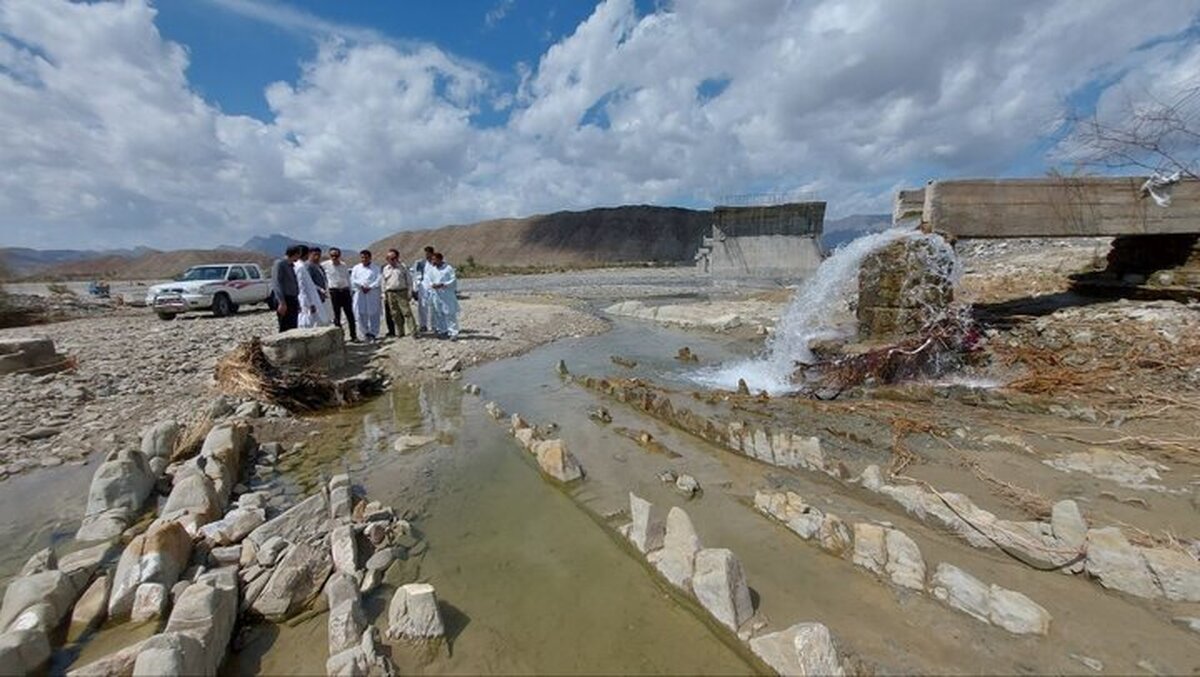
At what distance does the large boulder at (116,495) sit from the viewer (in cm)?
406

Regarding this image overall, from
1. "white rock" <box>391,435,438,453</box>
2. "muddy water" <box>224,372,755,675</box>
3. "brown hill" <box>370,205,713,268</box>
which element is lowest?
"muddy water" <box>224,372,755,675</box>

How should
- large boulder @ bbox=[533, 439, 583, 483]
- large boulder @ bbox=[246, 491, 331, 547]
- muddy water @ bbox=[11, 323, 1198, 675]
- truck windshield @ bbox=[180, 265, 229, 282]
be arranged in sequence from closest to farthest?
1. muddy water @ bbox=[11, 323, 1198, 675]
2. large boulder @ bbox=[246, 491, 331, 547]
3. large boulder @ bbox=[533, 439, 583, 483]
4. truck windshield @ bbox=[180, 265, 229, 282]

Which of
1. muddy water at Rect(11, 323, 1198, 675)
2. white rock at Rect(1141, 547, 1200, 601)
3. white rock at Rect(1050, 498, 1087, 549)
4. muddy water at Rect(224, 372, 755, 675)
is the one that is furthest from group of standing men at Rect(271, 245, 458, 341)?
white rock at Rect(1141, 547, 1200, 601)

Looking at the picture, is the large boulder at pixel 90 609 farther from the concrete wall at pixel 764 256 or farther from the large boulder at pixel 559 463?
the concrete wall at pixel 764 256

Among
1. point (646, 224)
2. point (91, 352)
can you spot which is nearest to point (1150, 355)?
point (91, 352)

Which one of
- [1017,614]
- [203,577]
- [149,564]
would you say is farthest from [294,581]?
[1017,614]

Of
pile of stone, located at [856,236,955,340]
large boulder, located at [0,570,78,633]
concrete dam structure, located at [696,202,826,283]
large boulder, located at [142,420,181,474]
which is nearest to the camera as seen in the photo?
large boulder, located at [0,570,78,633]

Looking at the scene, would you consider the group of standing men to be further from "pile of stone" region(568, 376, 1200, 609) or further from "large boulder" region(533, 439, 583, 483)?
"pile of stone" region(568, 376, 1200, 609)

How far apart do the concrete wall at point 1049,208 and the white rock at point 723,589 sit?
749cm

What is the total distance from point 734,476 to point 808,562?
152cm

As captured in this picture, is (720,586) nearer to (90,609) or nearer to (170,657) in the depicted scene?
(170,657)

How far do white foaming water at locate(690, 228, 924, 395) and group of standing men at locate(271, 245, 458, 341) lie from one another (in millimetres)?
6350

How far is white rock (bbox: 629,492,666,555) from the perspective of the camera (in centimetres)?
370

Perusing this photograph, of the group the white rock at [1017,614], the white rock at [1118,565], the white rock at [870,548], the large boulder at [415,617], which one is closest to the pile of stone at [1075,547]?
the white rock at [1118,565]
